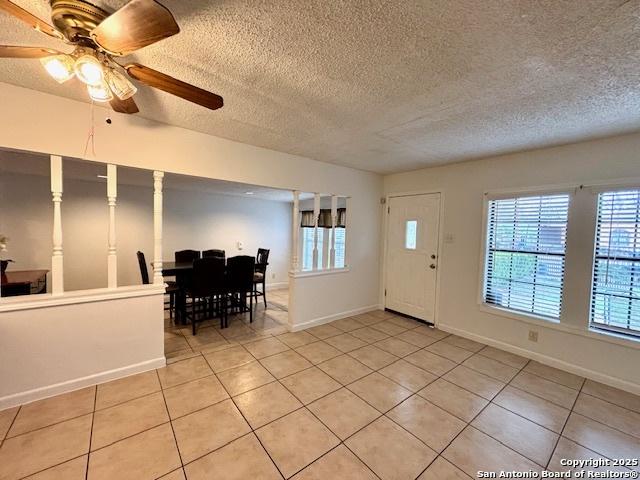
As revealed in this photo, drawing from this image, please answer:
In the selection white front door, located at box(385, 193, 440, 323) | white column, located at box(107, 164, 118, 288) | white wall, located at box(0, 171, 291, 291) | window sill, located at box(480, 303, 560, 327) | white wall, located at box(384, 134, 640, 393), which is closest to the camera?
white column, located at box(107, 164, 118, 288)

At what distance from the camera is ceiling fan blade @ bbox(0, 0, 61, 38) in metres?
0.94

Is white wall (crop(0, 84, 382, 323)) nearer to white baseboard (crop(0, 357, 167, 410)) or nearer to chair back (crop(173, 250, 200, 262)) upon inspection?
white baseboard (crop(0, 357, 167, 410))

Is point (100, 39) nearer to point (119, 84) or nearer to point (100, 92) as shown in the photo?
point (119, 84)

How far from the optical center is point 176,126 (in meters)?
2.61

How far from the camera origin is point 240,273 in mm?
3891

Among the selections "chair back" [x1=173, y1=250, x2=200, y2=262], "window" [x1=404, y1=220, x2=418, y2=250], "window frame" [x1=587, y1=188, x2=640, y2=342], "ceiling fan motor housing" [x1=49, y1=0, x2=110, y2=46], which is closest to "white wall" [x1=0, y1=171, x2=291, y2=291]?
"chair back" [x1=173, y1=250, x2=200, y2=262]

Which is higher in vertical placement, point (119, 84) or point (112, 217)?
point (119, 84)

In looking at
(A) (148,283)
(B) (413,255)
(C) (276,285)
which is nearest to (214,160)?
(A) (148,283)

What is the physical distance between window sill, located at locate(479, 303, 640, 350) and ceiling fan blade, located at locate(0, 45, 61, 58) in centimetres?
438

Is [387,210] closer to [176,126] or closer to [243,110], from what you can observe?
[243,110]

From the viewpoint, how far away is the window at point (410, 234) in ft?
13.7

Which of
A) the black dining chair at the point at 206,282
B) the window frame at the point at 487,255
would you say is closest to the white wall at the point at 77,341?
the black dining chair at the point at 206,282

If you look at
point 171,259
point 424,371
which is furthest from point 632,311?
point 171,259

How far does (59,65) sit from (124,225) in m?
4.28
